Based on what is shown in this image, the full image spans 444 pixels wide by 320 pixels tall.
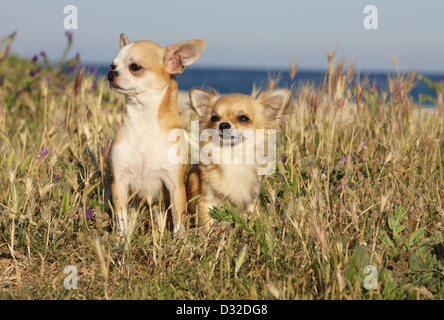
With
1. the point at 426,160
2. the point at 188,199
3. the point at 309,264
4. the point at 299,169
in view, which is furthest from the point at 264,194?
the point at 426,160

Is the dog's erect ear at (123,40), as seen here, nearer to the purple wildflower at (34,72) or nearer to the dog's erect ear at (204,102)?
the dog's erect ear at (204,102)

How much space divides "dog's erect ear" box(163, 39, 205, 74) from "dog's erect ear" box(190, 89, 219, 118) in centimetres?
44

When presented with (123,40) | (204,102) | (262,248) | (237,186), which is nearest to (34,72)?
(123,40)

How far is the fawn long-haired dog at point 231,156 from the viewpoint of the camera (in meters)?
3.26

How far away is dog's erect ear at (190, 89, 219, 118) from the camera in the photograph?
360 centimetres

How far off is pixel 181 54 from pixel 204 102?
1.95 ft

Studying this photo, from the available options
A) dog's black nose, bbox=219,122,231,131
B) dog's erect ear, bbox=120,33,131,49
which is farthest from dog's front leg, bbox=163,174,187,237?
dog's erect ear, bbox=120,33,131,49

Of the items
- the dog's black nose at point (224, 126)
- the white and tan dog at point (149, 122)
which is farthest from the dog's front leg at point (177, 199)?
the dog's black nose at point (224, 126)

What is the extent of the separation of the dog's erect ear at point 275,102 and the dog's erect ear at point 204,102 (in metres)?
0.38

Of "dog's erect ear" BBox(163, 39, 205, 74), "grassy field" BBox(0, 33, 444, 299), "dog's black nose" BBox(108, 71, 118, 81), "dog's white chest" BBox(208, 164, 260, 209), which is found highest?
"dog's erect ear" BBox(163, 39, 205, 74)

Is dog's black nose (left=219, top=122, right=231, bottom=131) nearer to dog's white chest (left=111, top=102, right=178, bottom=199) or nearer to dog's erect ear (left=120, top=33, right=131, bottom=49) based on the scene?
dog's white chest (left=111, top=102, right=178, bottom=199)

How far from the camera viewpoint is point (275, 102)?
3.54 m

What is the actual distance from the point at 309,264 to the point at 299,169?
124 centimetres
